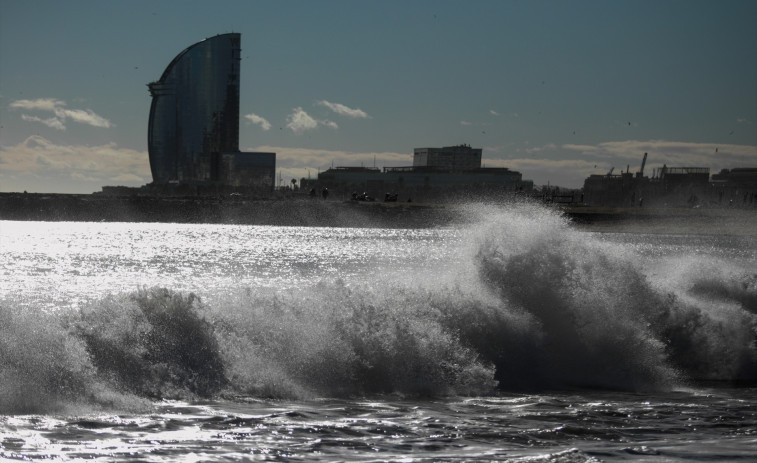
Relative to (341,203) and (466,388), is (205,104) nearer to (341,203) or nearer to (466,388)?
(341,203)

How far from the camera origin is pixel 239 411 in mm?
10289

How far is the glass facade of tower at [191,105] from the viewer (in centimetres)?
18012

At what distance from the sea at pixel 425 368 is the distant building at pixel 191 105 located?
170 metres

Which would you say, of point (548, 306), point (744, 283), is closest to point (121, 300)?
point (548, 306)

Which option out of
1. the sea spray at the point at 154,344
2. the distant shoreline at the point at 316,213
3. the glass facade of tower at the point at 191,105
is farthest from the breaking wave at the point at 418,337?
the glass facade of tower at the point at 191,105

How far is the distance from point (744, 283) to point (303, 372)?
12306 millimetres

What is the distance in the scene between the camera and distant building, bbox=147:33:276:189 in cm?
18012

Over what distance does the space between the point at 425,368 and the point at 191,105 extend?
18068cm

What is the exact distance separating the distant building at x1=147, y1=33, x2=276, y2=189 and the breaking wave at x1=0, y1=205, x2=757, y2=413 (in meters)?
171

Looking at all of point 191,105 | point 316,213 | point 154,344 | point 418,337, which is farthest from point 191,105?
point 154,344

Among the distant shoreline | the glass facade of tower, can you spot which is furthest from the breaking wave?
the glass facade of tower

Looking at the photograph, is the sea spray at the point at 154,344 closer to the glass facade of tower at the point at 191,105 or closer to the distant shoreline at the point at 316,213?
the distant shoreline at the point at 316,213

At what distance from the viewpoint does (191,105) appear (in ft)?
609

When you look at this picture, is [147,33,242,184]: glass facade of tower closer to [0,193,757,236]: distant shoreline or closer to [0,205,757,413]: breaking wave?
[0,193,757,236]: distant shoreline
